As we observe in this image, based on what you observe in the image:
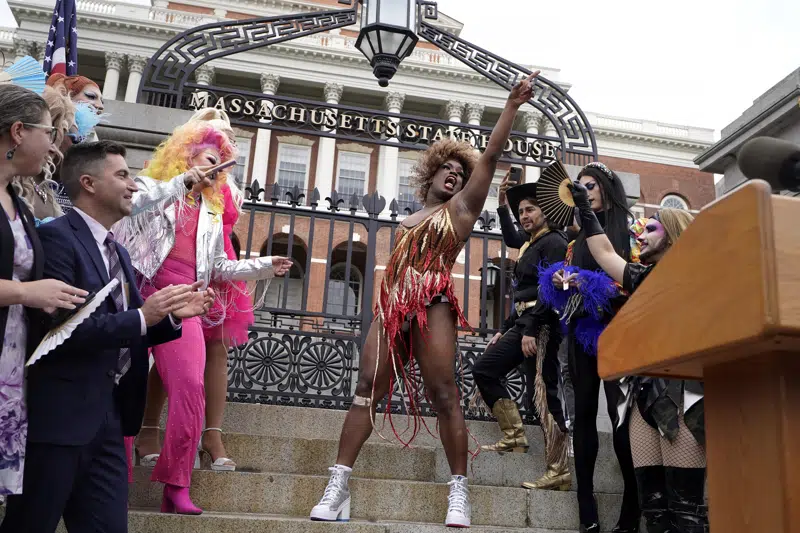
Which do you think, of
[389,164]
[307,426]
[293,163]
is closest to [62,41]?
[307,426]

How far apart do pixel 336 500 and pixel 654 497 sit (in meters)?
1.67

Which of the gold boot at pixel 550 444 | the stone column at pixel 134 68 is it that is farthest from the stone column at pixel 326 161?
the gold boot at pixel 550 444

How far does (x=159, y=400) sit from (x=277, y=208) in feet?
10.1

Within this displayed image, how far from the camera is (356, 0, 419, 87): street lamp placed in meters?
7.13

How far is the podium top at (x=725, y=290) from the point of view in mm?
926

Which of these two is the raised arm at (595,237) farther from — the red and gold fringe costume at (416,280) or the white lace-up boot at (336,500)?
the white lace-up boot at (336,500)

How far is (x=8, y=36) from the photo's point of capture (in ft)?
104

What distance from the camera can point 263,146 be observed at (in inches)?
1256

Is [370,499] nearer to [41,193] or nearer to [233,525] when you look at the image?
[233,525]

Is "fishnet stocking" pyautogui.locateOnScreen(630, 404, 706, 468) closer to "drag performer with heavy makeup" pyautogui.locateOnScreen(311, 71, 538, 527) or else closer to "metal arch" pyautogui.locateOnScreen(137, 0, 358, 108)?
"drag performer with heavy makeup" pyautogui.locateOnScreen(311, 71, 538, 527)

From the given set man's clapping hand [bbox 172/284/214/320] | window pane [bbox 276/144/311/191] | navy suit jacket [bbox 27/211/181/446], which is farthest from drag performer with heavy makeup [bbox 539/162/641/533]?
window pane [bbox 276/144/311/191]

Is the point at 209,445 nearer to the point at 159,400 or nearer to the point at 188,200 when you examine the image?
the point at 159,400

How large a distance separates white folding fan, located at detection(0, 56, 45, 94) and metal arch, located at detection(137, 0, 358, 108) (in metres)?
A: 3.61

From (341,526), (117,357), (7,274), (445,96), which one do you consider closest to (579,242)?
(341,526)
